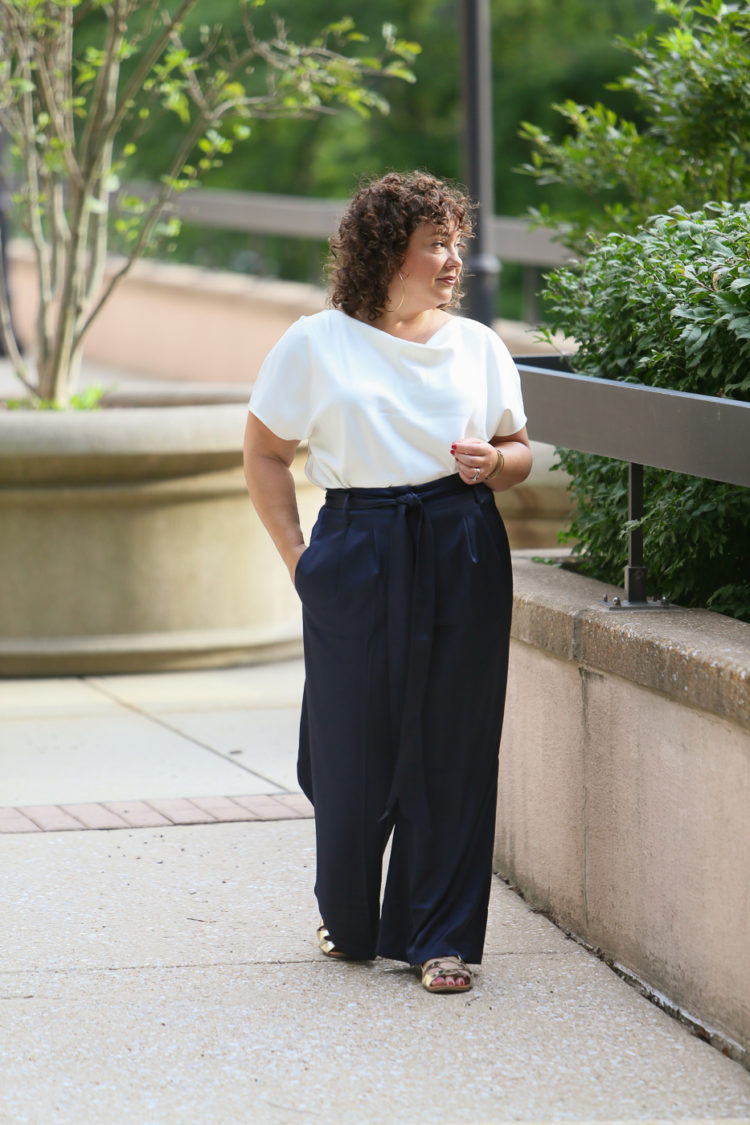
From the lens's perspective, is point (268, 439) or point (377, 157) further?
point (377, 157)

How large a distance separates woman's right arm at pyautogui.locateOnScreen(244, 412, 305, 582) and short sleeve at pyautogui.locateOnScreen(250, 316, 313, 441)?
0.19 ft

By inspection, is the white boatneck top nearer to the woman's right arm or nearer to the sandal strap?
the woman's right arm

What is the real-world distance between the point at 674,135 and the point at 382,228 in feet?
7.53

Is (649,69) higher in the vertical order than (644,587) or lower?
higher

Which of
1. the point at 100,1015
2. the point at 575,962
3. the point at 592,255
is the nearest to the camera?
the point at 100,1015

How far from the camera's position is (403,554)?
3.72 metres

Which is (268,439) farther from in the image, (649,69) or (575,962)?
(649,69)

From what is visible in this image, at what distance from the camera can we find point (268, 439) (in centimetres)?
385

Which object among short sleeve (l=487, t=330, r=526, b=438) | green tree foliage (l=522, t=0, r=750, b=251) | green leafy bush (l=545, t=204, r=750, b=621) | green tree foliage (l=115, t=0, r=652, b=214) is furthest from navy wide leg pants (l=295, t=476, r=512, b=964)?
green tree foliage (l=115, t=0, r=652, b=214)

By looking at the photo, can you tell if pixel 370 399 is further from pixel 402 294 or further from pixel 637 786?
pixel 637 786

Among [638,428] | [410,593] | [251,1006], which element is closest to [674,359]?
[638,428]

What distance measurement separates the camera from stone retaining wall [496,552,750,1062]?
345 cm

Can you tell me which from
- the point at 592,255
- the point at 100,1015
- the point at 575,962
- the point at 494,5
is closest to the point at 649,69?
the point at 592,255

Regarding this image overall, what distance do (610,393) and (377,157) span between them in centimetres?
2385
